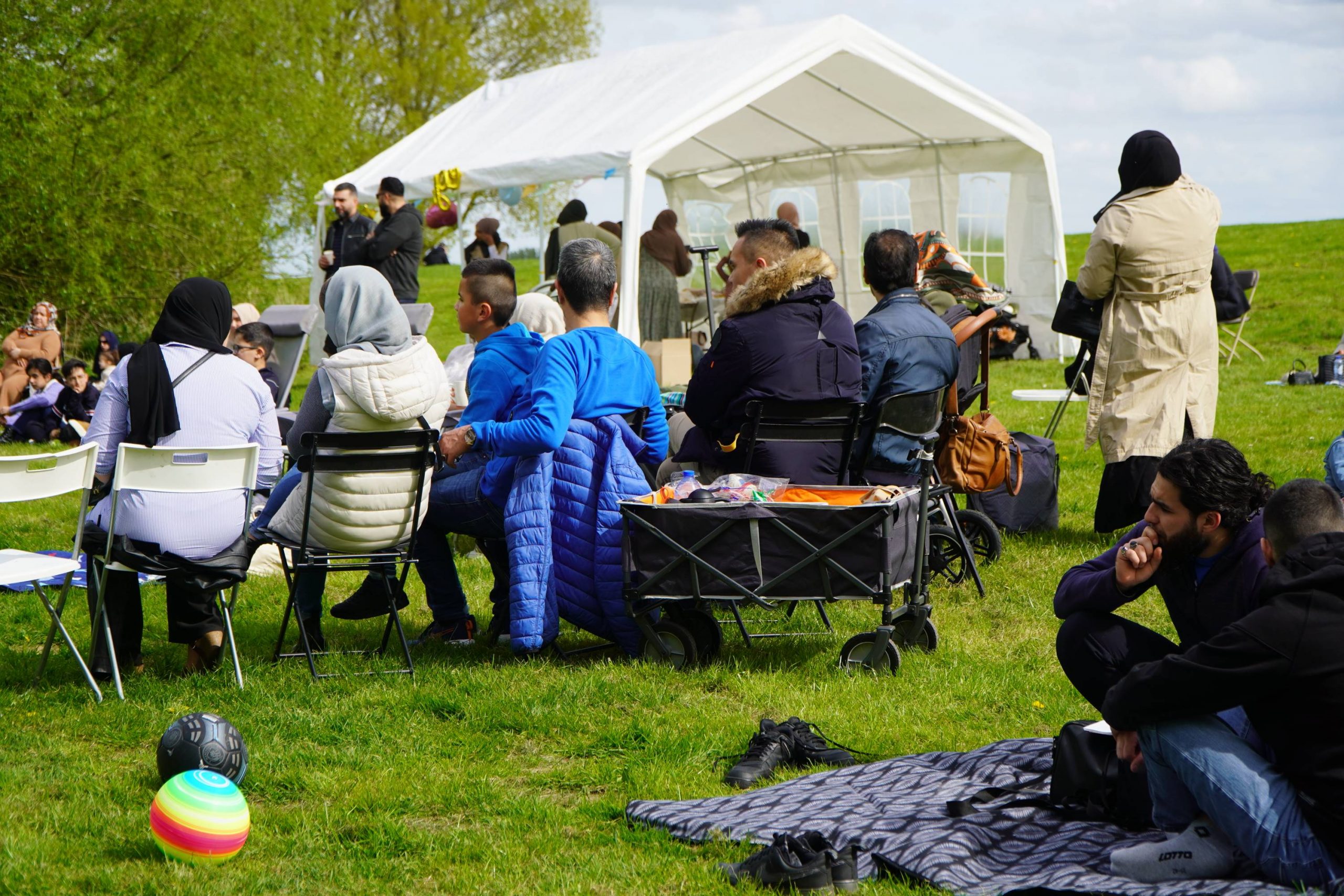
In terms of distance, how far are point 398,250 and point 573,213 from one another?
1787 millimetres

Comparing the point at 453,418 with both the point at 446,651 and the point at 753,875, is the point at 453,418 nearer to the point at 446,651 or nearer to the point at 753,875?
the point at 446,651

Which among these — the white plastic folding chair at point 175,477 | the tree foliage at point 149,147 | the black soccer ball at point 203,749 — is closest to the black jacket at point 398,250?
the white plastic folding chair at point 175,477

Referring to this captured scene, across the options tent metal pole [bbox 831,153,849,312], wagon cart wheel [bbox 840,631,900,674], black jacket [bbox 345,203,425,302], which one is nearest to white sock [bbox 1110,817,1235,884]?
wagon cart wheel [bbox 840,631,900,674]

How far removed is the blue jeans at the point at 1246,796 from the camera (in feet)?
9.27

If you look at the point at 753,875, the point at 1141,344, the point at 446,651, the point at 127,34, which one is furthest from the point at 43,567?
the point at 127,34

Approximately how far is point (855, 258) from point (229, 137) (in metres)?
8.49

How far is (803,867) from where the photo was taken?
10.1ft

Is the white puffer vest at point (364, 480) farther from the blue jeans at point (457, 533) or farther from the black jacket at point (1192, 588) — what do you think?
the black jacket at point (1192, 588)

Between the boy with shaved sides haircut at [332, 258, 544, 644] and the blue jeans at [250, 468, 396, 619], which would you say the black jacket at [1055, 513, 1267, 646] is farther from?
the blue jeans at [250, 468, 396, 619]

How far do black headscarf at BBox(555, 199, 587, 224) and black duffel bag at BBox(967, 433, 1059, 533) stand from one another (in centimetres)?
567

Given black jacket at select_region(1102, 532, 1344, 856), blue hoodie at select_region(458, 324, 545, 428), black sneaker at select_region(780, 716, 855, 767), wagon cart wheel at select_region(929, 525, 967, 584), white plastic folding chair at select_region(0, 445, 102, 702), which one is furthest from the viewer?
wagon cart wheel at select_region(929, 525, 967, 584)

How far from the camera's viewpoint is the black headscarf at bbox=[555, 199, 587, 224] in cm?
1188

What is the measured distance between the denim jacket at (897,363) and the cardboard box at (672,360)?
17.7ft

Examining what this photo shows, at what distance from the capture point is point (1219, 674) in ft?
9.03
